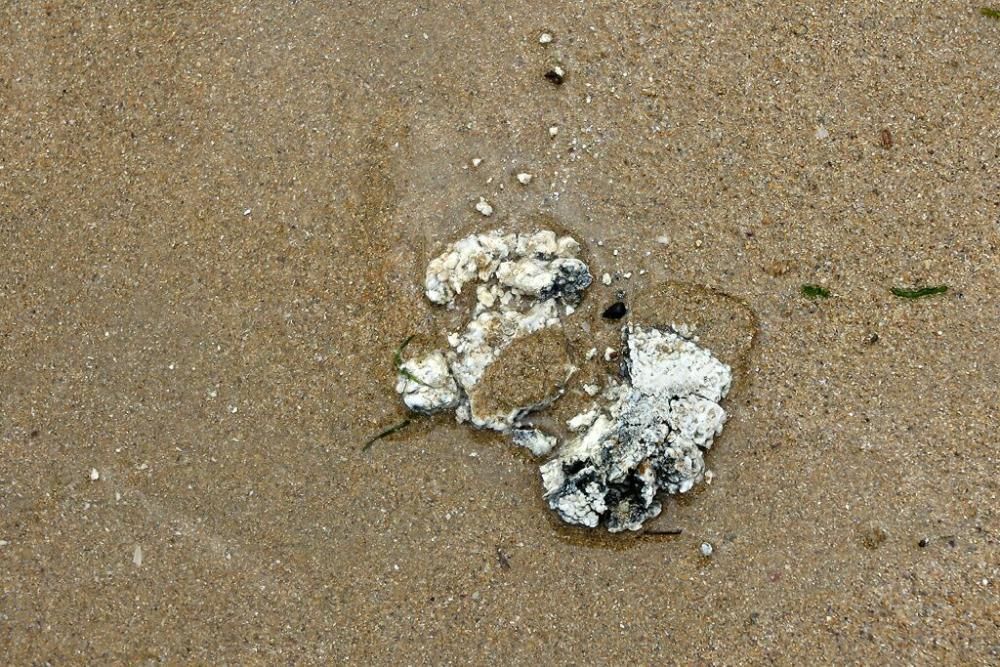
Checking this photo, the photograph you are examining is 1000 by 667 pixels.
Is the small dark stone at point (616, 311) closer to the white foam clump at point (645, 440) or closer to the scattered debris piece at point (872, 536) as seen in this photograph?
the white foam clump at point (645, 440)

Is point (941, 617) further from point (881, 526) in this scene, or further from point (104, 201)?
point (104, 201)

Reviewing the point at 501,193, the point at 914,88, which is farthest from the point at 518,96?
the point at 914,88

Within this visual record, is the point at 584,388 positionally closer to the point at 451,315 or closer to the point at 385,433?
the point at 451,315

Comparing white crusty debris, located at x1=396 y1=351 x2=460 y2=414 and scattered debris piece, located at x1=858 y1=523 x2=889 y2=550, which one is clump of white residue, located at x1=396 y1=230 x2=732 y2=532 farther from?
scattered debris piece, located at x1=858 y1=523 x2=889 y2=550

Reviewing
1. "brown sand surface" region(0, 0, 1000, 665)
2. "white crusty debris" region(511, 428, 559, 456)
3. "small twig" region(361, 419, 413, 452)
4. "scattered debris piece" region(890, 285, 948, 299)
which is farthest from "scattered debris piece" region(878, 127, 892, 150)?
"small twig" region(361, 419, 413, 452)

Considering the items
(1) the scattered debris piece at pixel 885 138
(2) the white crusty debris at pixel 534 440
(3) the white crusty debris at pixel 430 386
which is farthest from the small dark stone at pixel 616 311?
(1) the scattered debris piece at pixel 885 138

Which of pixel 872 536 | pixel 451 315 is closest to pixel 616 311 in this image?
pixel 451 315
